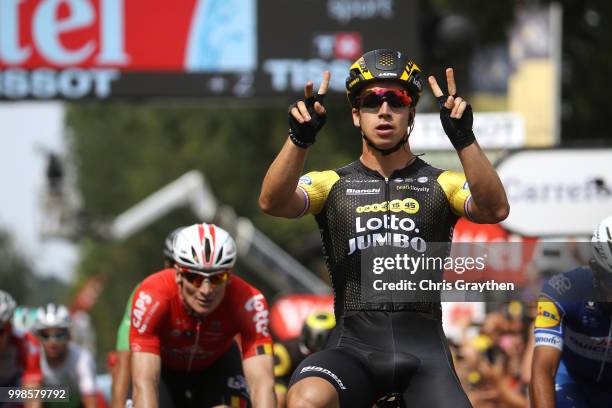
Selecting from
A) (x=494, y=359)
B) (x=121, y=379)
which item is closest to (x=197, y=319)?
(x=121, y=379)

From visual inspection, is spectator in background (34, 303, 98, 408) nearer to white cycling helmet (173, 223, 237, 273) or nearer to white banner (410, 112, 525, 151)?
white banner (410, 112, 525, 151)

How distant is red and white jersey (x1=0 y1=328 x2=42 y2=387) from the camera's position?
10.6 meters

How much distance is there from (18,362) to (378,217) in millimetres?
5347

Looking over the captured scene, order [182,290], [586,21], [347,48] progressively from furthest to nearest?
1. [586,21]
2. [347,48]
3. [182,290]

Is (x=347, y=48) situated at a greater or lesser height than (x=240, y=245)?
greater

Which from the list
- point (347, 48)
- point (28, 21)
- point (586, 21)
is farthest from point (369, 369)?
point (586, 21)

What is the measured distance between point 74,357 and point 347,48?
15.0ft

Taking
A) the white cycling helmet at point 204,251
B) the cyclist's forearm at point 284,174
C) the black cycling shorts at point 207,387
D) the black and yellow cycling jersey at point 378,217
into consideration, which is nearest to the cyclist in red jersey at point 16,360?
the black cycling shorts at point 207,387

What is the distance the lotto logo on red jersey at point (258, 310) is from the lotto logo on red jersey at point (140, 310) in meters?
0.61

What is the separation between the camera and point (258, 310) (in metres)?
7.98

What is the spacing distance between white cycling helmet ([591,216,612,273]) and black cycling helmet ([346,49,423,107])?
4.24 feet

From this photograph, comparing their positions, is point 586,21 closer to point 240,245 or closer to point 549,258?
point 240,245

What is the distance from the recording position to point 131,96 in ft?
47.8

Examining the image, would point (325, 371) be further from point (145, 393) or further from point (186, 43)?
point (186, 43)
